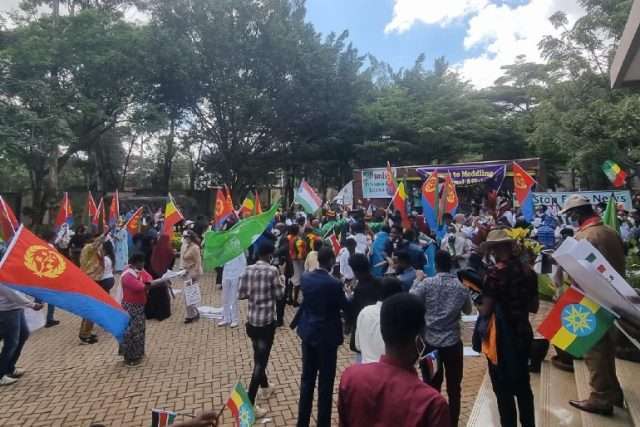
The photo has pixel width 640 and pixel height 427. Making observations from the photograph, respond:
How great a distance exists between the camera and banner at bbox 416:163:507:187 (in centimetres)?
1822

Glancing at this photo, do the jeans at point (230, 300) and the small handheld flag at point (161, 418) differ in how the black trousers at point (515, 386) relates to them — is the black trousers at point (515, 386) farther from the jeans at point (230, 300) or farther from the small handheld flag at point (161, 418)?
the jeans at point (230, 300)

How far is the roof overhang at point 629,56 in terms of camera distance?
3600 mm

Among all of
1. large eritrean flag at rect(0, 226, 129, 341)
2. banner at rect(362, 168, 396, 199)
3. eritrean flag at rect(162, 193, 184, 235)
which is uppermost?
banner at rect(362, 168, 396, 199)

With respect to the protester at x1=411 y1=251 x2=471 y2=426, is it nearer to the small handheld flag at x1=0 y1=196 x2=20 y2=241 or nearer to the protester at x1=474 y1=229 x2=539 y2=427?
the protester at x1=474 y1=229 x2=539 y2=427

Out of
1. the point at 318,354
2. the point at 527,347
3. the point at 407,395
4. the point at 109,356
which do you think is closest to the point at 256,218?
the point at 318,354

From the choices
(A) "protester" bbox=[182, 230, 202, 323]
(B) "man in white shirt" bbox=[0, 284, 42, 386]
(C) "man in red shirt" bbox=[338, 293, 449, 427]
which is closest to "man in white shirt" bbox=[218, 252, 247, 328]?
(A) "protester" bbox=[182, 230, 202, 323]

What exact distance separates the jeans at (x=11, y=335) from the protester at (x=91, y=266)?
161 centimetres

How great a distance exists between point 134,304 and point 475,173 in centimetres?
1619

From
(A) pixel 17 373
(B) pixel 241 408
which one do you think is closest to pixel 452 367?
(B) pixel 241 408

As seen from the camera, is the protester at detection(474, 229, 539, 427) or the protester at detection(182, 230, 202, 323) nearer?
the protester at detection(474, 229, 539, 427)

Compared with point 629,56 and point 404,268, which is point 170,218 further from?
point 629,56

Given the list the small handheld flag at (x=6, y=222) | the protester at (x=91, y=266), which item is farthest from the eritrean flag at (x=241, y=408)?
the protester at (x=91, y=266)

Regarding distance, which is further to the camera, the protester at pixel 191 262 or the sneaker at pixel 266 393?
the protester at pixel 191 262

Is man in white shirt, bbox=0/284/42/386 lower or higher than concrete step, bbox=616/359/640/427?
higher
